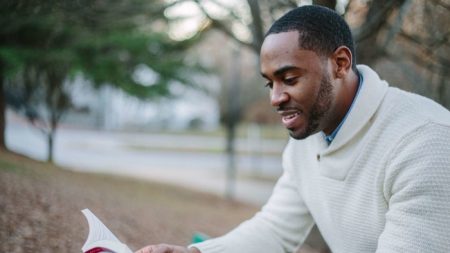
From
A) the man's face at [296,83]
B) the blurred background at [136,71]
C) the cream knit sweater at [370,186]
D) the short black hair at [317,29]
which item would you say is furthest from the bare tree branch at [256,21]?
the man's face at [296,83]

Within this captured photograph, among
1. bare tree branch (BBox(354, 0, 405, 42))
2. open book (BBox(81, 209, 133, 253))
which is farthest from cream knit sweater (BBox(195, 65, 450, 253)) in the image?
bare tree branch (BBox(354, 0, 405, 42))

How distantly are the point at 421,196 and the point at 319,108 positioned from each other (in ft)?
1.73

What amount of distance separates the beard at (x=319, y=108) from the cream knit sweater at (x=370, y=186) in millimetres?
114

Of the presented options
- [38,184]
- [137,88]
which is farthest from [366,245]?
[137,88]

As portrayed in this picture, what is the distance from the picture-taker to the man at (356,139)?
175 centimetres

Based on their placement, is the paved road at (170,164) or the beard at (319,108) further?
the paved road at (170,164)

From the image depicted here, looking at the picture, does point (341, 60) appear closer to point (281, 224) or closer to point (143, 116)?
point (281, 224)

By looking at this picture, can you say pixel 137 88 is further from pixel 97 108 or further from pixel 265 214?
pixel 97 108

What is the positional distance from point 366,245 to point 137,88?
5496 millimetres

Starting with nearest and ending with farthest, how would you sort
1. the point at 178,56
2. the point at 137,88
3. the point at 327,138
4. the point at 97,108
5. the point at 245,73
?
the point at 327,138 → the point at 137,88 → the point at 178,56 → the point at 245,73 → the point at 97,108

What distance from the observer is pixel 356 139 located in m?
2.10

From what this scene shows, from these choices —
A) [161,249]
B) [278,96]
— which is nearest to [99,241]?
[161,249]

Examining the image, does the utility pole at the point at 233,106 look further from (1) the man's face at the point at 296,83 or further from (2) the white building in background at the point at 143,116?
(2) the white building in background at the point at 143,116

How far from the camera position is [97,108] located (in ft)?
101
